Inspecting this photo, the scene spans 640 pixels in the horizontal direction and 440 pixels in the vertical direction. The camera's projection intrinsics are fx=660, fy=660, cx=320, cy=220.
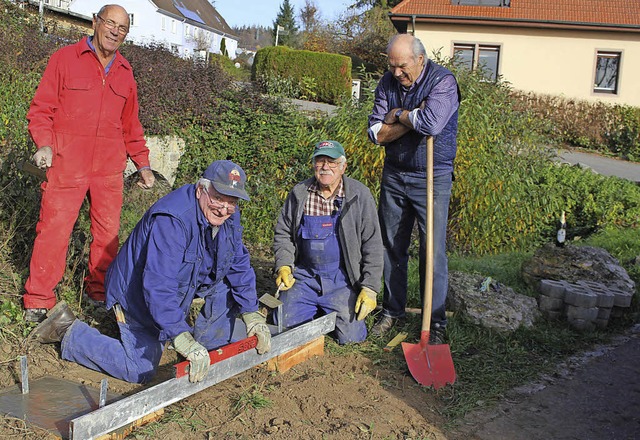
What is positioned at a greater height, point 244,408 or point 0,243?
point 0,243

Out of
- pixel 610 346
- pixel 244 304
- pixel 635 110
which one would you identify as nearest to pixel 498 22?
pixel 635 110

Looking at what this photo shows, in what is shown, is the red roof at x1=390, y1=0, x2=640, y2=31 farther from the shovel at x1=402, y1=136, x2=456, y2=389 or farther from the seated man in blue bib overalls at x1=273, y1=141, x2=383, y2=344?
the shovel at x1=402, y1=136, x2=456, y2=389

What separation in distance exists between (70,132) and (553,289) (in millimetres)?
4021

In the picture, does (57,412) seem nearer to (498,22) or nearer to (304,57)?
(304,57)

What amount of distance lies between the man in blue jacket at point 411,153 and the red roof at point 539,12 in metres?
16.8

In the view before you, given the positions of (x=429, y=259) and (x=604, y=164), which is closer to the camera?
(x=429, y=259)

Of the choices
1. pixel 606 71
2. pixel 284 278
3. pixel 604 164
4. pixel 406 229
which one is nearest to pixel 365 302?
pixel 284 278

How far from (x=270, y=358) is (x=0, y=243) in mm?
2686

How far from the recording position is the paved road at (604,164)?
14.4 m

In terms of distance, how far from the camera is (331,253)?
477 cm

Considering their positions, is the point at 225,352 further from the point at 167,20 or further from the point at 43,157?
the point at 167,20

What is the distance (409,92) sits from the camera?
4.57m

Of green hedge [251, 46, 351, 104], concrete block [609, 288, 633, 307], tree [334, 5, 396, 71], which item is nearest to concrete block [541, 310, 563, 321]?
Answer: concrete block [609, 288, 633, 307]

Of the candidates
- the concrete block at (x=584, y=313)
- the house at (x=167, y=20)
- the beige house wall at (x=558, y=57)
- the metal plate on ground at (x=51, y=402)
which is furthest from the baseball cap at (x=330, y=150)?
the house at (x=167, y=20)
